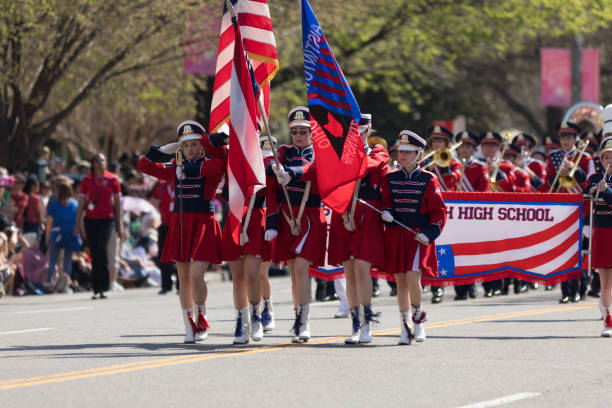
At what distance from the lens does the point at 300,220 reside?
11.4 m

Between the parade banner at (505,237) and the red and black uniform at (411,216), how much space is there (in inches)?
199

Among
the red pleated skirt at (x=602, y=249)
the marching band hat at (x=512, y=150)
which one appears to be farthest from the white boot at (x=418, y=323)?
the marching band hat at (x=512, y=150)

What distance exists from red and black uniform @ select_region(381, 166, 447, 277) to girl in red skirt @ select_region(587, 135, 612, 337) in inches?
87.1

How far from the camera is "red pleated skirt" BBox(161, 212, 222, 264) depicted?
11.5 metres

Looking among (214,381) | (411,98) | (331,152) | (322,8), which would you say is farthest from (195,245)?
(411,98)

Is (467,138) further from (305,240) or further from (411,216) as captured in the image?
(305,240)

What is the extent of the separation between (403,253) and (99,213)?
829cm

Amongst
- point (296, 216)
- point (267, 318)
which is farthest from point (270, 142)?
point (267, 318)

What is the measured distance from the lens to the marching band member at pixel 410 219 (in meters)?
11.5

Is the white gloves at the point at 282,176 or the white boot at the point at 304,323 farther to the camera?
the white boot at the point at 304,323

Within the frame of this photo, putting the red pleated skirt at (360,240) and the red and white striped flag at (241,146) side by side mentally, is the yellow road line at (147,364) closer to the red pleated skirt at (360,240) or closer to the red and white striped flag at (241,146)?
the red pleated skirt at (360,240)

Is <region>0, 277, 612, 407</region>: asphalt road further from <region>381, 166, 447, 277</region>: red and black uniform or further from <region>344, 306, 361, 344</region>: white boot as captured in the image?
<region>381, 166, 447, 277</region>: red and black uniform

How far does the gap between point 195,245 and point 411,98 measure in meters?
38.2

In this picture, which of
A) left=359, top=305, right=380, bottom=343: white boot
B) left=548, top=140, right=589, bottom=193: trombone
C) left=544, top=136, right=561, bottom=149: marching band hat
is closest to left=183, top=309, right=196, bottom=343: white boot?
left=359, top=305, right=380, bottom=343: white boot
